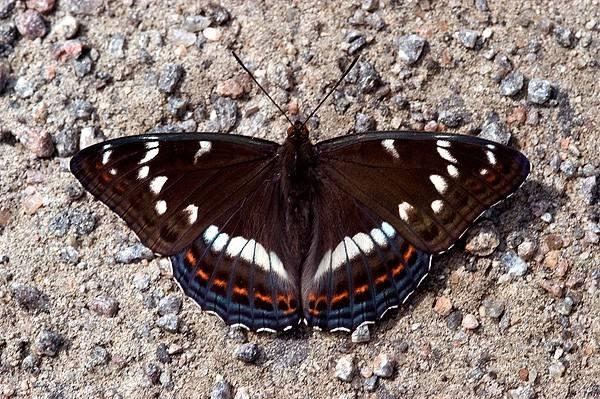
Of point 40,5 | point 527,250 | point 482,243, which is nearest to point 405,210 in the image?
point 482,243

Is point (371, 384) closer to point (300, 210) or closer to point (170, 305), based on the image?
point (300, 210)

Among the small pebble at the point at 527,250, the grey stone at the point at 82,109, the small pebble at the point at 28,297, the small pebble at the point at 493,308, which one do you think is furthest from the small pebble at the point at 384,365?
the grey stone at the point at 82,109

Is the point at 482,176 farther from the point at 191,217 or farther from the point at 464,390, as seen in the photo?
the point at 191,217

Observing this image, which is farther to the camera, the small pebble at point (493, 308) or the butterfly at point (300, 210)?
the small pebble at point (493, 308)

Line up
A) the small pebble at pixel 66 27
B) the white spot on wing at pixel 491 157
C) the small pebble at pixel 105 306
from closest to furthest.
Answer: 1. the white spot on wing at pixel 491 157
2. the small pebble at pixel 105 306
3. the small pebble at pixel 66 27

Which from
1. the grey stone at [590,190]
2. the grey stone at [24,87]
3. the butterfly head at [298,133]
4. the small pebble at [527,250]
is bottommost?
the small pebble at [527,250]

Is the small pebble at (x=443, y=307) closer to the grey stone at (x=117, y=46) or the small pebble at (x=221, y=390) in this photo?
the small pebble at (x=221, y=390)

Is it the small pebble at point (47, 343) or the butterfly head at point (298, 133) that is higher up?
the butterfly head at point (298, 133)
